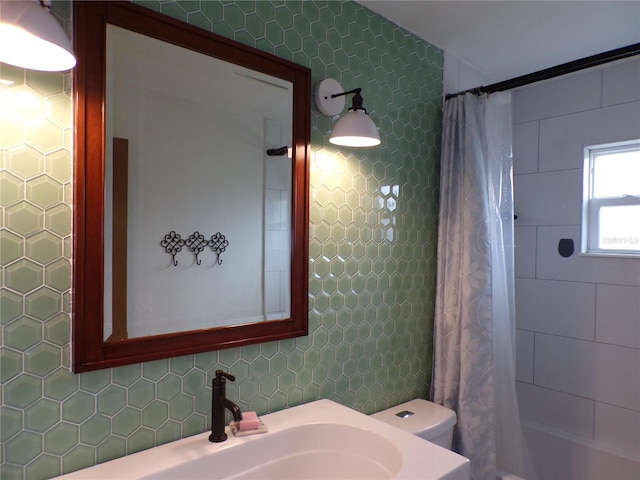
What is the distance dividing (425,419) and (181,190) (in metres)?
1.23

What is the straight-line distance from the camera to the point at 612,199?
2.40 meters

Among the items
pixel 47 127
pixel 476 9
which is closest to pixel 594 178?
pixel 476 9

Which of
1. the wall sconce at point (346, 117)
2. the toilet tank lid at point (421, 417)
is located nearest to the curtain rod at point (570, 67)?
the wall sconce at point (346, 117)

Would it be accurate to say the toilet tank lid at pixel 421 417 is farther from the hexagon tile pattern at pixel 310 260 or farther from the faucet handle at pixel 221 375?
the faucet handle at pixel 221 375

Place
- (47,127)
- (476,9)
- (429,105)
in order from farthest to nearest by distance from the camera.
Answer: (429,105)
(476,9)
(47,127)

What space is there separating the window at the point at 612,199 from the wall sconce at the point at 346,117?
5.07ft

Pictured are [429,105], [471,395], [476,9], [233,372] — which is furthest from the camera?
[429,105]

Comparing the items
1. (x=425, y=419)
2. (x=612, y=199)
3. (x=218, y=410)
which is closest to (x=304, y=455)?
(x=218, y=410)

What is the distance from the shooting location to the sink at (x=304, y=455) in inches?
45.6

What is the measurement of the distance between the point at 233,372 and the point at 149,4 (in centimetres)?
107

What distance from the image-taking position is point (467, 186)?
1.93 meters

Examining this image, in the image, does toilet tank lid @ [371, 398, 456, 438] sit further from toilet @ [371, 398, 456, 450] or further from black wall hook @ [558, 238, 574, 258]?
black wall hook @ [558, 238, 574, 258]

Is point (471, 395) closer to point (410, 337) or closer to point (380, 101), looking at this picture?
point (410, 337)

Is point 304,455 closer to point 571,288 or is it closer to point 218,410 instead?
point 218,410
